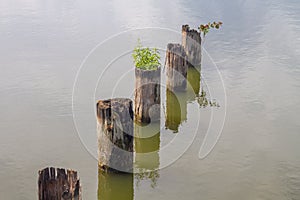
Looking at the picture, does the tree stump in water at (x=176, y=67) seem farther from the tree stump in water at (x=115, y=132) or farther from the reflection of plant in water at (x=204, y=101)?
the tree stump in water at (x=115, y=132)

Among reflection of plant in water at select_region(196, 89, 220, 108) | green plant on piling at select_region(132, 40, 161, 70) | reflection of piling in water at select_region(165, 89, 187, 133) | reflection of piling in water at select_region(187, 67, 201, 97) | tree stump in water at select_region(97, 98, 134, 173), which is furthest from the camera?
reflection of piling in water at select_region(187, 67, 201, 97)

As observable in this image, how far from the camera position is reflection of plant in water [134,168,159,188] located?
330 inches

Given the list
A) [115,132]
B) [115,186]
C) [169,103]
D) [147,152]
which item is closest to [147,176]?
[115,186]

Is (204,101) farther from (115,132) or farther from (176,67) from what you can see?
(115,132)

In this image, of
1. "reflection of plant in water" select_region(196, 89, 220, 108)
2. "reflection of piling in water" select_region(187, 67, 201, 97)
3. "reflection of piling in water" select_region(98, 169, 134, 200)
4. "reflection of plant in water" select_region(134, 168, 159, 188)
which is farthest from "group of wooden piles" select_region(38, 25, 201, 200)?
"reflection of plant in water" select_region(196, 89, 220, 108)

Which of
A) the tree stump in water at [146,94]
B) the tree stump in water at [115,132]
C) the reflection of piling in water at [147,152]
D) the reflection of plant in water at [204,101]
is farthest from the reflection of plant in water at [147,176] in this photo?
the reflection of plant in water at [204,101]

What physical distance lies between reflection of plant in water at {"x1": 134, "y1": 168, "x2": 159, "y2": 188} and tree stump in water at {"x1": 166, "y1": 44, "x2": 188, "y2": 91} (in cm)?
352

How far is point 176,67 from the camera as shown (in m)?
11.5

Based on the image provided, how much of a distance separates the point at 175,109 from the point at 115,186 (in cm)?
356

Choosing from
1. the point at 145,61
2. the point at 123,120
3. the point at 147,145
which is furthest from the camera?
the point at 145,61

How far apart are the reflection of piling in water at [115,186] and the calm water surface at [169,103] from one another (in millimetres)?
19

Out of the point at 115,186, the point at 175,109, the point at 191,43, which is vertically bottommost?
the point at 115,186

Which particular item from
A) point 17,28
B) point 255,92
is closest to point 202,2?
point 17,28

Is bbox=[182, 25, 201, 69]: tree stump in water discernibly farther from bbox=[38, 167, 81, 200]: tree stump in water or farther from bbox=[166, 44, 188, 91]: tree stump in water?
bbox=[38, 167, 81, 200]: tree stump in water
